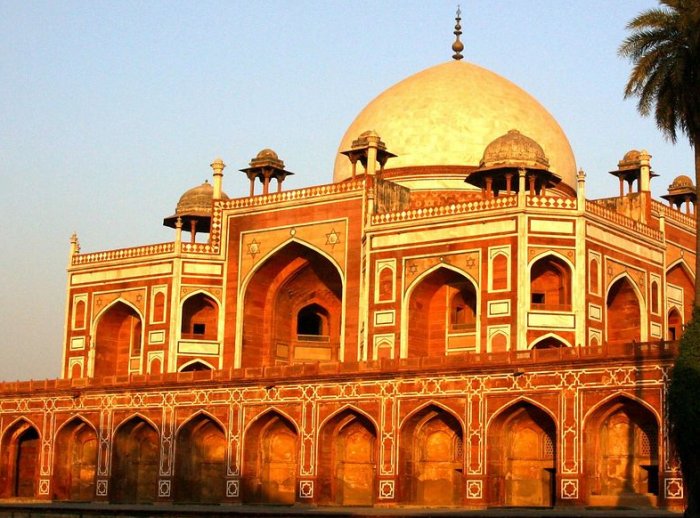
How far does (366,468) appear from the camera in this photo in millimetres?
31484

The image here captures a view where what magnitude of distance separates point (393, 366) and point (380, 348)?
4007 millimetres

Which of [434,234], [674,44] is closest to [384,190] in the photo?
[434,234]

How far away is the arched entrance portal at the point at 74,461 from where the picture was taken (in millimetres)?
35969

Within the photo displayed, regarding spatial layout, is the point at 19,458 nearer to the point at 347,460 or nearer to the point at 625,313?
the point at 347,460

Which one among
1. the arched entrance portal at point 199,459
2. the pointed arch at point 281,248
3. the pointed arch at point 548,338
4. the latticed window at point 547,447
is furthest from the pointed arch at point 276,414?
the latticed window at point 547,447

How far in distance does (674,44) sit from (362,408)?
10903mm

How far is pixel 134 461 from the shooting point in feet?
115

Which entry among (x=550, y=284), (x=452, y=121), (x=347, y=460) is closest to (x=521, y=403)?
(x=347, y=460)

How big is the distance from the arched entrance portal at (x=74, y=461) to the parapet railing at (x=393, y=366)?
114cm

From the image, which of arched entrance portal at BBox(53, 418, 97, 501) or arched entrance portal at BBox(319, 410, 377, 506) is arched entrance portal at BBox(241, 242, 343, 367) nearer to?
arched entrance portal at BBox(53, 418, 97, 501)

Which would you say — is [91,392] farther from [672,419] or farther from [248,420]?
[672,419]

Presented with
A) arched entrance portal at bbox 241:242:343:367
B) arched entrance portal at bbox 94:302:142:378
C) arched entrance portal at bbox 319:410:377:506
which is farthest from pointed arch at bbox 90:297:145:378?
arched entrance portal at bbox 319:410:377:506

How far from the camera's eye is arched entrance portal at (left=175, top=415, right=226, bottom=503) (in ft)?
110

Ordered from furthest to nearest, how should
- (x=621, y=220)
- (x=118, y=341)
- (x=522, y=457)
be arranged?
(x=118, y=341) → (x=621, y=220) → (x=522, y=457)
